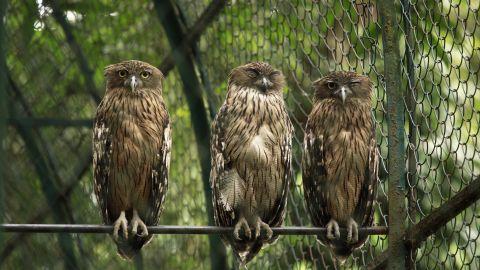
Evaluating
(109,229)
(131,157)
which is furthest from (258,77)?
(109,229)

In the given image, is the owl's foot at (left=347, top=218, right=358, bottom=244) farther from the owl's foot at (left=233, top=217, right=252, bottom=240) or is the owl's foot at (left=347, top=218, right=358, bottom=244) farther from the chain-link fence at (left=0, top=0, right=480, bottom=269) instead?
the owl's foot at (left=233, top=217, right=252, bottom=240)

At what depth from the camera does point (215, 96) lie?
5238mm

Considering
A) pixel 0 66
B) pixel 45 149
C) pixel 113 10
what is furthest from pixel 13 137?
pixel 0 66

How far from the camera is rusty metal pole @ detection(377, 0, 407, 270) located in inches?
131

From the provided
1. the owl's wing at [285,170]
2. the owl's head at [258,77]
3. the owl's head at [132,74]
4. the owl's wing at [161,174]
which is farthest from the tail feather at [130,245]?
the owl's head at [258,77]

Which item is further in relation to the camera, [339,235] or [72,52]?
[72,52]

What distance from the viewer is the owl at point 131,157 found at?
13.3ft

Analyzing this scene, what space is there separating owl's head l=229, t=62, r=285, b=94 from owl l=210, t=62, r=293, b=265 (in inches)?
1.4

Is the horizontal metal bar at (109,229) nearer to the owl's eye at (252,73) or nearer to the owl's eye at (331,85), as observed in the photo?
the owl's eye at (331,85)

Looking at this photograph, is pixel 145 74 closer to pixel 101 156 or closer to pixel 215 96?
pixel 101 156

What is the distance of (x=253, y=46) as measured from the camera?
5.21m

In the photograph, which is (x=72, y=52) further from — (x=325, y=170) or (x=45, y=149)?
(x=325, y=170)

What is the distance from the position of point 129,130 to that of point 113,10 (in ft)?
3.80

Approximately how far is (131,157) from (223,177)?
1.45 ft
